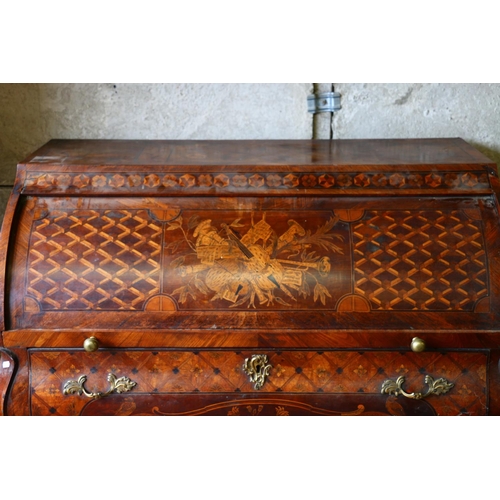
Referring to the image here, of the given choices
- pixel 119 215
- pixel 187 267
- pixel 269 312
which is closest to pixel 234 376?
pixel 269 312

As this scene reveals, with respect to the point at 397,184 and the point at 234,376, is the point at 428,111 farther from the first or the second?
the point at 234,376

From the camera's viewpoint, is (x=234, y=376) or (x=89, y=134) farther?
(x=89, y=134)

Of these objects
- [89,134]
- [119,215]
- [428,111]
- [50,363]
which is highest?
[428,111]

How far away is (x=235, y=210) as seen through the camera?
178cm

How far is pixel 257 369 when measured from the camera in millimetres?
1669

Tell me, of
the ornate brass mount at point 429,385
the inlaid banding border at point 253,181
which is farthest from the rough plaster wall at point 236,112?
the ornate brass mount at point 429,385

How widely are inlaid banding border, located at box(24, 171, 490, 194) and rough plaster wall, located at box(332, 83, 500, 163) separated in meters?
0.54

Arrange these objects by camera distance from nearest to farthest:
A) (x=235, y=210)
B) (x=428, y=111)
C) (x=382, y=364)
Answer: (x=382, y=364) → (x=235, y=210) → (x=428, y=111)

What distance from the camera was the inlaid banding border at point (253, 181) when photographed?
5.89 ft

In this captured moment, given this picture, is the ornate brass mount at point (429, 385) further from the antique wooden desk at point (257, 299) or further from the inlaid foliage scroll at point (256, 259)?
the inlaid foliage scroll at point (256, 259)

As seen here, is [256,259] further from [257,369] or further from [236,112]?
[236,112]

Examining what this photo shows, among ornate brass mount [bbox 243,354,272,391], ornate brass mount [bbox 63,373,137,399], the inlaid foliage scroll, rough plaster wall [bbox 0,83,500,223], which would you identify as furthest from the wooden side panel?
rough plaster wall [bbox 0,83,500,223]

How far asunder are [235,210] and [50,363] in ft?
2.44

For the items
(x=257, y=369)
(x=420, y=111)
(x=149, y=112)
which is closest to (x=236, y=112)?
(x=149, y=112)
